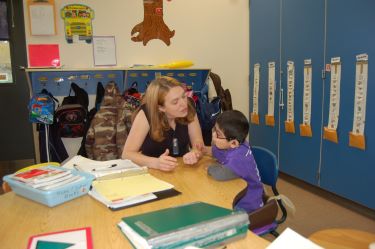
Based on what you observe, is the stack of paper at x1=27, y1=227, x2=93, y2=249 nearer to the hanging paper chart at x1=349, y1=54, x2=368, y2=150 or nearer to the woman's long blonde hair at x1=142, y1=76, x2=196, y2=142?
the woman's long blonde hair at x1=142, y1=76, x2=196, y2=142

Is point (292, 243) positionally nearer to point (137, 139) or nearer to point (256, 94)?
point (137, 139)

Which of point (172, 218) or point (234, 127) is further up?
point (234, 127)

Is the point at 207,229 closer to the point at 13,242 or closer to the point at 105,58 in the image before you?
the point at 13,242

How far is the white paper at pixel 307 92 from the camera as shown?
3.24m

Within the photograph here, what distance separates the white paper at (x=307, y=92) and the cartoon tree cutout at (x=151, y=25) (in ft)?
5.98

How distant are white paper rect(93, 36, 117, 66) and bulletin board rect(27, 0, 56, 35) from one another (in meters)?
0.51

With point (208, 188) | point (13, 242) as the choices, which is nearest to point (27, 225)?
point (13, 242)

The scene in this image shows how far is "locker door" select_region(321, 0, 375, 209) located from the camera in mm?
2590

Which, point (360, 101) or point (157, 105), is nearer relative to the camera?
point (157, 105)

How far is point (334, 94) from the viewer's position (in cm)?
294

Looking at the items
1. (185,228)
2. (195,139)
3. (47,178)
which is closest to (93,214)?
(47,178)

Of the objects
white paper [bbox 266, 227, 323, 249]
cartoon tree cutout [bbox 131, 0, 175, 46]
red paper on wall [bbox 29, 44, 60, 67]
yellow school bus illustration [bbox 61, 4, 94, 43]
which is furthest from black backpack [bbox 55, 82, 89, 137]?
white paper [bbox 266, 227, 323, 249]

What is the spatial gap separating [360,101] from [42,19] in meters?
3.41

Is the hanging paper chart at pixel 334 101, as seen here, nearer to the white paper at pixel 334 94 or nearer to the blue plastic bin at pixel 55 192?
the white paper at pixel 334 94
